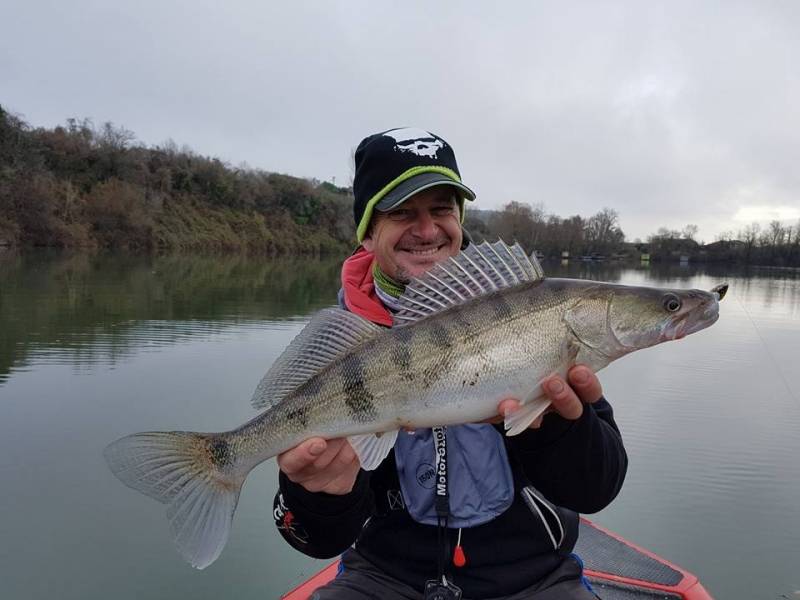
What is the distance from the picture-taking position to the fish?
7.47 feet

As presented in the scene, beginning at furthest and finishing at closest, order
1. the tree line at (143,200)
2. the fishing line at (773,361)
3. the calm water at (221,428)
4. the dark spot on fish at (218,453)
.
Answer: the tree line at (143,200), the fishing line at (773,361), the calm water at (221,428), the dark spot on fish at (218,453)

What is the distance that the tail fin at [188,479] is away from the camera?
7.78 ft

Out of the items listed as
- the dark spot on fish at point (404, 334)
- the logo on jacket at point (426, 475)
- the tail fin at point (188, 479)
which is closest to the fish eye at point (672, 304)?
the dark spot on fish at point (404, 334)

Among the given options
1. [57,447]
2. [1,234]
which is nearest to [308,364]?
[57,447]

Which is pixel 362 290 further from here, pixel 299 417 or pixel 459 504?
pixel 459 504

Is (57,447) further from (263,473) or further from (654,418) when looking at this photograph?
(654,418)

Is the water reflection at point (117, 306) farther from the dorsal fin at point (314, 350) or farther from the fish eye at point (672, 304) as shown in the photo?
the fish eye at point (672, 304)

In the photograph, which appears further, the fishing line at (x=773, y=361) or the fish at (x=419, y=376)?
the fishing line at (x=773, y=361)

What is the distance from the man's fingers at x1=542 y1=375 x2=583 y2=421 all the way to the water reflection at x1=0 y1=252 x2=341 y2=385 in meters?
10.2

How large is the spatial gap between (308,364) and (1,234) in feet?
149

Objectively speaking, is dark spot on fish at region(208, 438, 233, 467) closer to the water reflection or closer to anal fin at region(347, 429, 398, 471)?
anal fin at region(347, 429, 398, 471)

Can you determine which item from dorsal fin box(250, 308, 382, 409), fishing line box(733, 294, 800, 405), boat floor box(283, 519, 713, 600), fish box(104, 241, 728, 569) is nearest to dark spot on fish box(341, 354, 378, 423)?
fish box(104, 241, 728, 569)

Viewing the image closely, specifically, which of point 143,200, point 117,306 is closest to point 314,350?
point 117,306

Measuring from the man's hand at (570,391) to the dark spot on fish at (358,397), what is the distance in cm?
50
